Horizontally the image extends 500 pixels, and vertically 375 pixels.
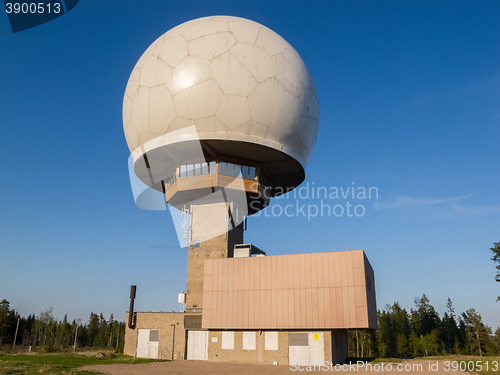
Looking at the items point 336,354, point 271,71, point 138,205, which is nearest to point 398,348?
point 336,354

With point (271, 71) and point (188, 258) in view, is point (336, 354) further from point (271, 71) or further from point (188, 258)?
point (271, 71)

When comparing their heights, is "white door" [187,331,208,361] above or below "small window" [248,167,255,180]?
below

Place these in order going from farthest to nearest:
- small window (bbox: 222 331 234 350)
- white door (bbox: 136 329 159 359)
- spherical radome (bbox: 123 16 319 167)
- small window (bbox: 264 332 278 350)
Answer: white door (bbox: 136 329 159 359), small window (bbox: 222 331 234 350), small window (bbox: 264 332 278 350), spherical radome (bbox: 123 16 319 167)

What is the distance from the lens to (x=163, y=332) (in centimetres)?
2675

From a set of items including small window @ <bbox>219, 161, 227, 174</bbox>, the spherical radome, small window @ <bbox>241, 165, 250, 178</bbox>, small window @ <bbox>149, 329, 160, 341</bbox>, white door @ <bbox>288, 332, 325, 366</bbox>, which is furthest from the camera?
small window @ <bbox>149, 329, 160, 341</bbox>

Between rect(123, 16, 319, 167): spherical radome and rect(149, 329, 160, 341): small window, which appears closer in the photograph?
rect(123, 16, 319, 167): spherical radome

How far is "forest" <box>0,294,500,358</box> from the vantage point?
59844 mm

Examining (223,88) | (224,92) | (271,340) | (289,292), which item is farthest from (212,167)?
(271,340)

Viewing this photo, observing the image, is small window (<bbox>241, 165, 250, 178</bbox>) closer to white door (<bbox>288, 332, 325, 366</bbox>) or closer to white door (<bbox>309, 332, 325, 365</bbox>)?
white door (<bbox>288, 332, 325, 366</bbox>)

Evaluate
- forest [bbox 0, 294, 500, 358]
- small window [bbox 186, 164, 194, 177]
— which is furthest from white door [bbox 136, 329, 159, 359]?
forest [bbox 0, 294, 500, 358]

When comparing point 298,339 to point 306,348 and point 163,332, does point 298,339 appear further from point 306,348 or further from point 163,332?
point 163,332

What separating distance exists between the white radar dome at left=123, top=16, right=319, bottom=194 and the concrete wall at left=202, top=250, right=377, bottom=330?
701 cm

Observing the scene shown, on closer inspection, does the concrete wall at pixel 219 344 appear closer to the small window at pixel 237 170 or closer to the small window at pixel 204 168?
the small window at pixel 204 168

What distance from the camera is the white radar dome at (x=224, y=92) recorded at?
22.3 meters
